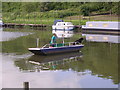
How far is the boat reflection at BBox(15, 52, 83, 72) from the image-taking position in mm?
16953

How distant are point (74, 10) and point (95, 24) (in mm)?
22355

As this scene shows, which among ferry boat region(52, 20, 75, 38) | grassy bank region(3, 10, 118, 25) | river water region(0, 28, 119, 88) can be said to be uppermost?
grassy bank region(3, 10, 118, 25)

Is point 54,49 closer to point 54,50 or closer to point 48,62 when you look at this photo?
point 54,50

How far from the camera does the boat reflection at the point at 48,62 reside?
1695 cm

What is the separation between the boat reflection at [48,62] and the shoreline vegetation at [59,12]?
30.7 m

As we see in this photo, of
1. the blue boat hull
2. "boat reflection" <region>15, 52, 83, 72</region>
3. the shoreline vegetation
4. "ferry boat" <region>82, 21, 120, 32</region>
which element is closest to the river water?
"boat reflection" <region>15, 52, 83, 72</region>

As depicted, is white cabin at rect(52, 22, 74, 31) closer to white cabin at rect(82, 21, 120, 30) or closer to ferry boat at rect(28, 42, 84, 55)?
white cabin at rect(82, 21, 120, 30)

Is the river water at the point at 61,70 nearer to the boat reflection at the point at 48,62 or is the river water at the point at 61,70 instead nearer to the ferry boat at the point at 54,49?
the boat reflection at the point at 48,62

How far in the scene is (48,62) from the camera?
18.5 meters

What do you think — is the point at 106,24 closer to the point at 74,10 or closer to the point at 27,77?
the point at 74,10

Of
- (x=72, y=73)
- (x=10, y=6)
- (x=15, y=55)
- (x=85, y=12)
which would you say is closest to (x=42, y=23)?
(x=85, y=12)

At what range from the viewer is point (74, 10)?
65812 millimetres

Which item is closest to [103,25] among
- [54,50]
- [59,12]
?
[59,12]

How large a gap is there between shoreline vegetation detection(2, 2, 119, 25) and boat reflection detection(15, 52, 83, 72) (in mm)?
30677
